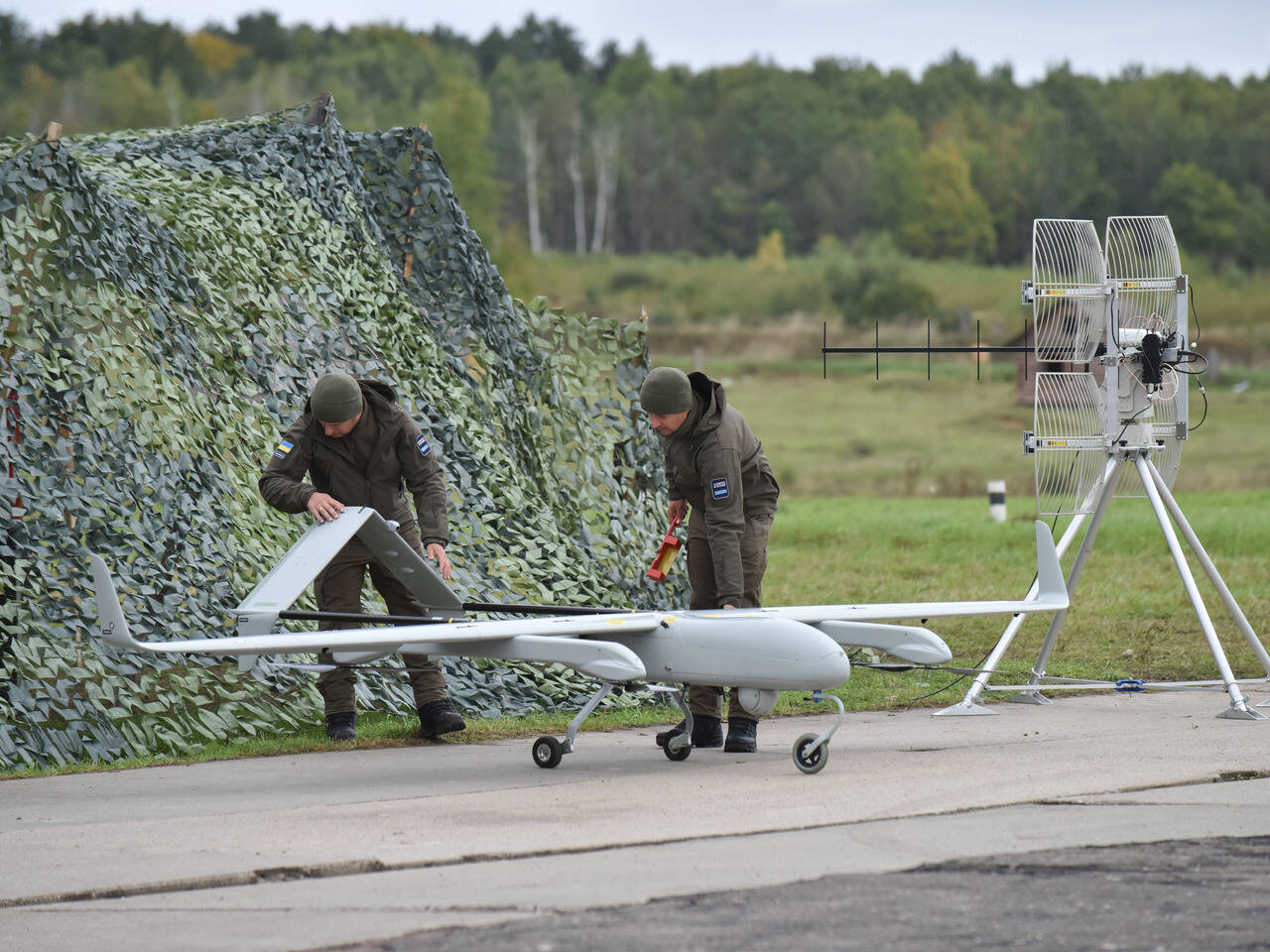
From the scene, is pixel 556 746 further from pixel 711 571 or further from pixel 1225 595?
pixel 1225 595

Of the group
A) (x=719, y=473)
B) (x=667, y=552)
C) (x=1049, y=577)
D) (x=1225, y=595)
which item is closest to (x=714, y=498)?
(x=719, y=473)

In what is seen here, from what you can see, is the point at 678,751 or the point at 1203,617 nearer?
the point at 678,751

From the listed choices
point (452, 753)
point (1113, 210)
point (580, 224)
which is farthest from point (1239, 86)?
point (452, 753)

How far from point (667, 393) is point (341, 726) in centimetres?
242

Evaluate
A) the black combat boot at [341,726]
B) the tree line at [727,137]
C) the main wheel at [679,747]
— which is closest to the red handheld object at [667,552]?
the main wheel at [679,747]

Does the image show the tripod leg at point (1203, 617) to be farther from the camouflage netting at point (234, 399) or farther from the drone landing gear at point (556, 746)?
the drone landing gear at point (556, 746)

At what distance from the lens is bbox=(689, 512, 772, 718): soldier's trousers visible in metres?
8.27

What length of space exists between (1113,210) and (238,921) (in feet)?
306

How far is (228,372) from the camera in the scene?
945cm

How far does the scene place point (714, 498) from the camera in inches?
314

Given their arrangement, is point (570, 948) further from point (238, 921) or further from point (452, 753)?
point (452, 753)

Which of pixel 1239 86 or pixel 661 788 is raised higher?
pixel 1239 86

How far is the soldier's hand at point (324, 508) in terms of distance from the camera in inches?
311

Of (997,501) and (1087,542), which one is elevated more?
(1087,542)
